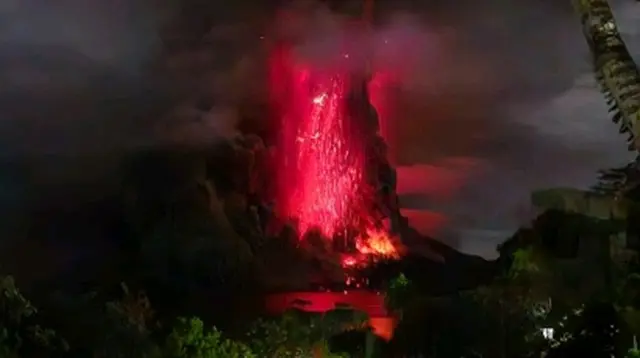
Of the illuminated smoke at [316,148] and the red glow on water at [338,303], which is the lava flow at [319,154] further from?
the red glow on water at [338,303]

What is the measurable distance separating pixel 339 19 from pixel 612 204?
3.61ft

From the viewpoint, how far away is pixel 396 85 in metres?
3.46

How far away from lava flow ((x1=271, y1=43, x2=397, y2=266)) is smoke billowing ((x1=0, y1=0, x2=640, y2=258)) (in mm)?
86

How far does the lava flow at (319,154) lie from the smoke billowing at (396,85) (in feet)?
0.28

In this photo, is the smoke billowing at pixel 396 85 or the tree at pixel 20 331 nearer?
the tree at pixel 20 331

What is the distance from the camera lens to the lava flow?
3373mm

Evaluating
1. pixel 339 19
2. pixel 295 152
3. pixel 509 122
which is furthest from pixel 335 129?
pixel 509 122

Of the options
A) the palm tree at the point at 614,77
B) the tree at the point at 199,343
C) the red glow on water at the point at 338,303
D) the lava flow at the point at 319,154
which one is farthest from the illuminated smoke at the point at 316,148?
the palm tree at the point at 614,77

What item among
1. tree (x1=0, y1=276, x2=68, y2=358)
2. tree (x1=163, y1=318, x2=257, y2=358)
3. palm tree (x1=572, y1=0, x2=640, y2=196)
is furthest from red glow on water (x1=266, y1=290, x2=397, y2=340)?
palm tree (x1=572, y1=0, x2=640, y2=196)

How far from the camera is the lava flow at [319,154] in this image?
3.37m

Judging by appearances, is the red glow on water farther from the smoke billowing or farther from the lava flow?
the smoke billowing

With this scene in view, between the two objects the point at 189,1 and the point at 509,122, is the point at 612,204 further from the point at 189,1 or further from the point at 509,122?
the point at 189,1

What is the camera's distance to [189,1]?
11.3ft

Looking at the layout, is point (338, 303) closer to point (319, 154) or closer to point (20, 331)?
point (319, 154)
